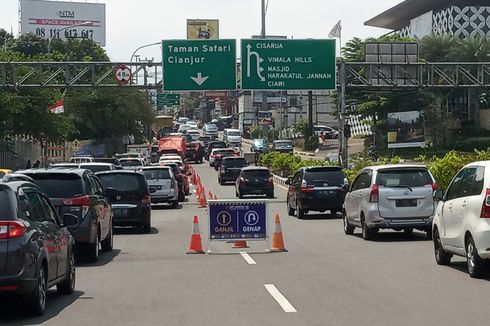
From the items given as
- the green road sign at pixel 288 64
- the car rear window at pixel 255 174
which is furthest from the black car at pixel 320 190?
the green road sign at pixel 288 64

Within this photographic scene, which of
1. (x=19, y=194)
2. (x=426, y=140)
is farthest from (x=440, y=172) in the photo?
(x=426, y=140)

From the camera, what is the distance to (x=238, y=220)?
19562mm

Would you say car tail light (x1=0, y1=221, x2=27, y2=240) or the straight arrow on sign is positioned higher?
the straight arrow on sign

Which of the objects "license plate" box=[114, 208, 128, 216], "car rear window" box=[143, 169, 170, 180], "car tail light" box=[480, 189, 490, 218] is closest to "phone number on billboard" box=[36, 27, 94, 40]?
"car rear window" box=[143, 169, 170, 180]

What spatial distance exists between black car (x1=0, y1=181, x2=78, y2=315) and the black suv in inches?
189

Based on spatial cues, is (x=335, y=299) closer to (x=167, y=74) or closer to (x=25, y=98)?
(x=167, y=74)

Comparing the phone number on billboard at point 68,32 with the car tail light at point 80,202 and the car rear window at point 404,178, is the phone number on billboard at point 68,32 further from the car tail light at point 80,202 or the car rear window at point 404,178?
Result: the car tail light at point 80,202

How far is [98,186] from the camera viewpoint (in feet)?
64.0

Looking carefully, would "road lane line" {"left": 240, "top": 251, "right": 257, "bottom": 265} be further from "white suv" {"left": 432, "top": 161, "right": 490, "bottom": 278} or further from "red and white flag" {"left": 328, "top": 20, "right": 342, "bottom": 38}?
"red and white flag" {"left": 328, "top": 20, "right": 342, "bottom": 38}

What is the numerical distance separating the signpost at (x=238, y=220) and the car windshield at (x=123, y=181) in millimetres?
6365

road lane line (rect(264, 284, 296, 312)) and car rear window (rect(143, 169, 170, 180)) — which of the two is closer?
road lane line (rect(264, 284, 296, 312))

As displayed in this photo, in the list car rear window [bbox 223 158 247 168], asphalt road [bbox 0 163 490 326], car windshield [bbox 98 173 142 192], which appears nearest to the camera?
asphalt road [bbox 0 163 490 326]

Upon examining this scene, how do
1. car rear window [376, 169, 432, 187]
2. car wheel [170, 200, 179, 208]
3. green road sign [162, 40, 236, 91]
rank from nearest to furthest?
car rear window [376, 169, 432, 187]
car wheel [170, 200, 179, 208]
green road sign [162, 40, 236, 91]

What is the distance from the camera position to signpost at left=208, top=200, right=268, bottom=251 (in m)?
19.5
